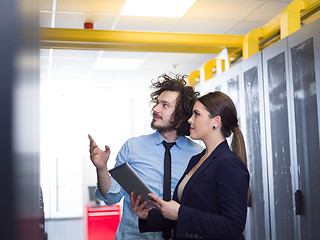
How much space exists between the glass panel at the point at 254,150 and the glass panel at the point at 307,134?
442 mm

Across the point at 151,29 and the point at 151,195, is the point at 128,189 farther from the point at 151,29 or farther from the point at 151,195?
the point at 151,29

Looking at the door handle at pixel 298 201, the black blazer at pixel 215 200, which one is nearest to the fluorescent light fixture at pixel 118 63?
the door handle at pixel 298 201

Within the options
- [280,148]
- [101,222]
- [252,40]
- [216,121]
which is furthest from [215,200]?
[101,222]

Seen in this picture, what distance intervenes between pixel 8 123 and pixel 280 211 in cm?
204

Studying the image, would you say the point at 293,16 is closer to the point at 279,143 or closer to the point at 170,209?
the point at 279,143

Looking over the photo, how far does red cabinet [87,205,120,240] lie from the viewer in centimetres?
596

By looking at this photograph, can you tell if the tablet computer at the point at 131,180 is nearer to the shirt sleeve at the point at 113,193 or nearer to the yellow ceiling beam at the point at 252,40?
the shirt sleeve at the point at 113,193

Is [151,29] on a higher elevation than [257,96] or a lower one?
higher

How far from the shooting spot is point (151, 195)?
63.9 inches

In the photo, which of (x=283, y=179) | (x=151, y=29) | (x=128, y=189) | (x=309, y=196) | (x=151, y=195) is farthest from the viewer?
(x=151, y=29)

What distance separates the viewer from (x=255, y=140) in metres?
2.56

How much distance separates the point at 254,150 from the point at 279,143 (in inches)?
12.8

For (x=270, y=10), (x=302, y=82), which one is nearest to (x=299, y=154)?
(x=302, y=82)

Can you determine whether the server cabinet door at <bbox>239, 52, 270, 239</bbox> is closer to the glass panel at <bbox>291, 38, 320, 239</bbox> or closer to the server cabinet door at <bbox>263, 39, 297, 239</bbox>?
the server cabinet door at <bbox>263, 39, 297, 239</bbox>
